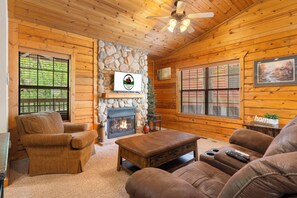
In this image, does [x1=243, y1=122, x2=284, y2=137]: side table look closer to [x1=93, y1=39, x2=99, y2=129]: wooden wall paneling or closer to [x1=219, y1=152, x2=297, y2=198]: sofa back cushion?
[x1=219, y1=152, x2=297, y2=198]: sofa back cushion

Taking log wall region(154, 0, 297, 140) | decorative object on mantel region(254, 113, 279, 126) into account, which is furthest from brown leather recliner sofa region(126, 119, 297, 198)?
log wall region(154, 0, 297, 140)

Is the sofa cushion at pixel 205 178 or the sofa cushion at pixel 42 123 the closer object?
the sofa cushion at pixel 205 178

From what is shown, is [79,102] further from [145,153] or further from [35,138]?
[145,153]

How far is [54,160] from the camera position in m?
2.42

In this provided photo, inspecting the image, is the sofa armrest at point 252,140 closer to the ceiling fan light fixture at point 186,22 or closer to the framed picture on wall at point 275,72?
the framed picture on wall at point 275,72

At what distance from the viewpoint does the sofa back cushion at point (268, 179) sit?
64 centimetres

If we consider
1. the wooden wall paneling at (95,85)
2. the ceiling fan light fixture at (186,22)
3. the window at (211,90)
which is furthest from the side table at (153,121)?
the ceiling fan light fixture at (186,22)

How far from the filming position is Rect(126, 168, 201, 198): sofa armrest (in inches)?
41.8

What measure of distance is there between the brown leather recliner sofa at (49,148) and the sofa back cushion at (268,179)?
86.6 inches

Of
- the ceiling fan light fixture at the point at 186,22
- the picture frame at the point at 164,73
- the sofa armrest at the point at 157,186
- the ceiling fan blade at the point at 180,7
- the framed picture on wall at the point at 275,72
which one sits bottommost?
the sofa armrest at the point at 157,186

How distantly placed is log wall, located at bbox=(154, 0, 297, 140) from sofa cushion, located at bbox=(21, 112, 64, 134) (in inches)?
141

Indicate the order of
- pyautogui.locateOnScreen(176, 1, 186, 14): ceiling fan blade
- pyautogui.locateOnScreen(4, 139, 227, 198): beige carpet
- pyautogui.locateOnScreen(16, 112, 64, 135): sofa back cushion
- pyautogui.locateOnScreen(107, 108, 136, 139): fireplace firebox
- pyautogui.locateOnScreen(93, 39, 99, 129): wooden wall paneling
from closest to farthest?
1. pyautogui.locateOnScreen(4, 139, 227, 198): beige carpet
2. pyautogui.locateOnScreen(16, 112, 64, 135): sofa back cushion
3. pyautogui.locateOnScreen(176, 1, 186, 14): ceiling fan blade
4. pyautogui.locateOnScreen(93, 39, 99, 129): wooden wall paneling
5. pyautogui.locateOnScreen(107, 108, 136, 139): fireplace firebox

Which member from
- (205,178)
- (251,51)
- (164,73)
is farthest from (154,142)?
(164,73)

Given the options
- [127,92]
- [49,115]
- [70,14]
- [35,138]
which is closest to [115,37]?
[70,14]
